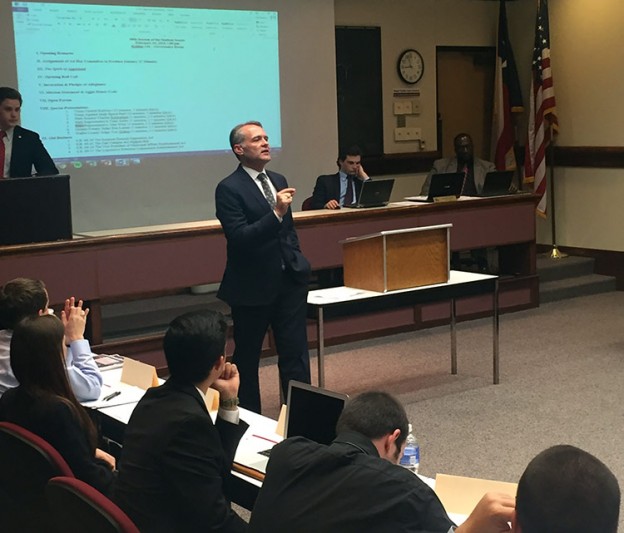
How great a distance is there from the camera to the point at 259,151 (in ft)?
15.7

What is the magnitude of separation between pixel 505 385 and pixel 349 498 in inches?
168

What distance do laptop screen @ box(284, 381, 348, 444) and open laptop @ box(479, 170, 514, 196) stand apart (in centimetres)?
553

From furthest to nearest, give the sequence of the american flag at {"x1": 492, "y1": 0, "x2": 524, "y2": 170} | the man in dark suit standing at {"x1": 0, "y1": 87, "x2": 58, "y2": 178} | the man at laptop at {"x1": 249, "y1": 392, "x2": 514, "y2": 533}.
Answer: the american flag at {"x1": 492, "y1": 0, "x2": 524, "y2": 170} < the man in dark suit standing at {"x1": 0, "y1": 87, "x2": 58, "y2": 178} < the man at laptop at {"x1": 249, "y1": 392, "x2": 514, "y2": 533}

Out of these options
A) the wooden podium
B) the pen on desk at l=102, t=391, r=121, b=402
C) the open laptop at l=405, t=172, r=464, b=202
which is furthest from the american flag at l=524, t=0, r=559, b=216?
the pen on desk at l=102, t=391, r=121, b=402

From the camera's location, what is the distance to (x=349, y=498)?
2010 mm

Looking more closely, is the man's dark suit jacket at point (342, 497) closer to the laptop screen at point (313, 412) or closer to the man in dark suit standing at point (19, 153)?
the laptop screen at point (313, 412)

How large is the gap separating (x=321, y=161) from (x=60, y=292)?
141 inches

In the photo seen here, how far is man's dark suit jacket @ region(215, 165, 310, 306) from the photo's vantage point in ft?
15.8

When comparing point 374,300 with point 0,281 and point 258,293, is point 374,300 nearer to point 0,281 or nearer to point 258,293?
point 258,293

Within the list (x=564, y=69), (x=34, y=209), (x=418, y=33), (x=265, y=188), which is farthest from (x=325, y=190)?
(x=564, y=69)

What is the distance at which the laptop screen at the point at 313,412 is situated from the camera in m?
2.80

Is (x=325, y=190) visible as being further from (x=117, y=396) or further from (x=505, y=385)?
(x=117, y=396)

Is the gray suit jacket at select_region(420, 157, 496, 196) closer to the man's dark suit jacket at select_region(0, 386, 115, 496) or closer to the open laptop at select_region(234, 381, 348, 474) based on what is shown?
the open laptop at select_region(234, 381, 348, 474)

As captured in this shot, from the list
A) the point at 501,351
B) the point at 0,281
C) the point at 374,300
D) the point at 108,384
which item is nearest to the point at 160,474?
the point at 108,384
